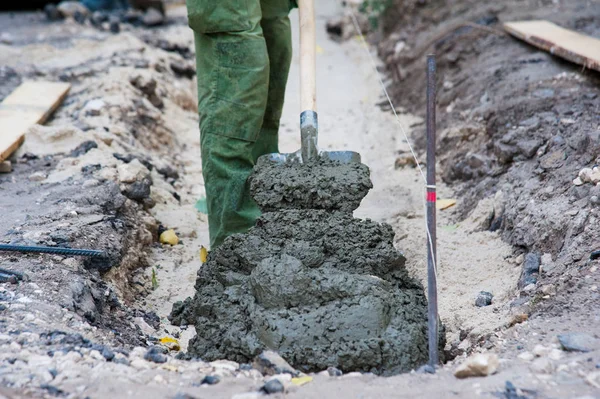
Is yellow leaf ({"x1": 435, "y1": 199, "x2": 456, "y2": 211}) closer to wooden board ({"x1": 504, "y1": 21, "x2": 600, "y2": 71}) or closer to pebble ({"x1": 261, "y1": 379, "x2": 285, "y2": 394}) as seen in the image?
wooden board ({"x1": 504, "y1": 21, "x2": 600, "y2": 71})

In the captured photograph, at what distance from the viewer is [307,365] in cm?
229

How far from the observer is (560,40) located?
4785 mm

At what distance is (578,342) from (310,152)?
1.40 metres

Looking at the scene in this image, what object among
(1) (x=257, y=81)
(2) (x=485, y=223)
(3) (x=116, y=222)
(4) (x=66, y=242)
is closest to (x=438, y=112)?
(2) (x=485, y=223)

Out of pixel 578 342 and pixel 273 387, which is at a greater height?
pixel 578 342

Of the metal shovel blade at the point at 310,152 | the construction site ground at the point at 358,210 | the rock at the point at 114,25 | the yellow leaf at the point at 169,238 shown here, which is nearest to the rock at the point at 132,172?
the construction site ground at the point at 358,210

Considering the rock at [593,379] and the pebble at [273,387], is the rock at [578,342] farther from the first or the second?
the pebble at [273,387]

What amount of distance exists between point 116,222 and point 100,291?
1.88ft

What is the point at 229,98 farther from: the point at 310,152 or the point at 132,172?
the point at 132,172

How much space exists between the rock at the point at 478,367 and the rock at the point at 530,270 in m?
0.72

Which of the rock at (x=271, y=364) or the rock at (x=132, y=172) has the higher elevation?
the rock at (x=132, y=172)

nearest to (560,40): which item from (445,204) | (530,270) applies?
(445,204)

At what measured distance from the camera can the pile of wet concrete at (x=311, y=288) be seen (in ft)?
7.64

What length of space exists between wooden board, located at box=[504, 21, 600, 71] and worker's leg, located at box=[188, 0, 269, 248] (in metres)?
2.03
